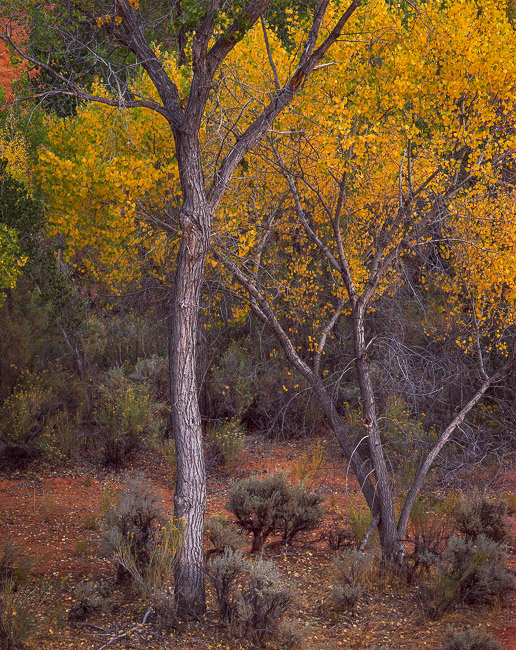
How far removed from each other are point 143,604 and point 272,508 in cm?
172

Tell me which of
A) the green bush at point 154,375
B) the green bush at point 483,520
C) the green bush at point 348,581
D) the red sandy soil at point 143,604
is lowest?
the red sandy soil at point 143,604

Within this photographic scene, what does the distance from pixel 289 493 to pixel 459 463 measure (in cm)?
287

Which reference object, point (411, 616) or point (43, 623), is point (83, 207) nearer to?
point (43, 623)

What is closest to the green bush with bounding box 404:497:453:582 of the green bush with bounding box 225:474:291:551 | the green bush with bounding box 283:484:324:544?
the green bush with bounding box 283:484:324:544

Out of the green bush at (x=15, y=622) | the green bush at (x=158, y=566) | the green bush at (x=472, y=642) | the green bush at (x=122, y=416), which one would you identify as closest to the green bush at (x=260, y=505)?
the green bush at (x=158, y=566)

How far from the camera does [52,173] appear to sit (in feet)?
25.5

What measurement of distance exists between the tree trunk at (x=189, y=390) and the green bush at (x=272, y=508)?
1564 mm

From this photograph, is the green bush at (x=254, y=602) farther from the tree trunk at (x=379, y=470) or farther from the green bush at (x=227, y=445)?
the green bush at (x=227, y=445)

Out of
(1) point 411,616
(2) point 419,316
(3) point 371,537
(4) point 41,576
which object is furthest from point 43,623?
(2) point 419,316

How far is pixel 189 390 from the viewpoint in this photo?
16.3 ft

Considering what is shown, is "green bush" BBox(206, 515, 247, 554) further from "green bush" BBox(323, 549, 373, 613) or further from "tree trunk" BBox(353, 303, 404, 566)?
"tree trunk" BBox(353, 303, 404, 566)

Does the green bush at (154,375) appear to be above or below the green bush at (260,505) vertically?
above

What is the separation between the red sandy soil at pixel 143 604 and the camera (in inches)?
183

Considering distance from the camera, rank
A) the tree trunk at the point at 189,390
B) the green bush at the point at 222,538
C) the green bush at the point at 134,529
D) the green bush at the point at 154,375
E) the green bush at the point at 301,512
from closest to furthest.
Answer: the tree trunk at the point at 189,390, the green bush at the point at 134,529, the green bush at the point at 222,538, the green bush at the point at 301,512, the green bush at the point at 154,375
